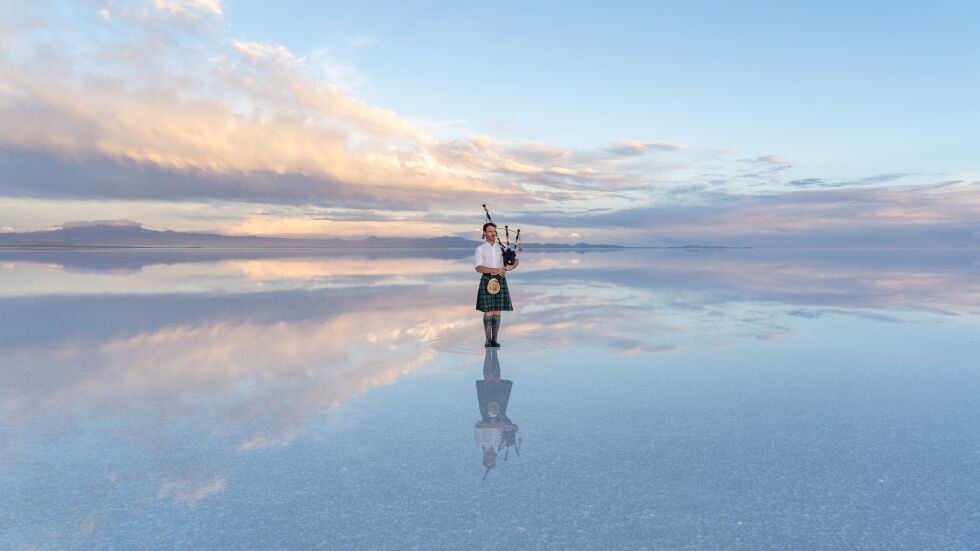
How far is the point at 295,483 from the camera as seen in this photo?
477 centimetres

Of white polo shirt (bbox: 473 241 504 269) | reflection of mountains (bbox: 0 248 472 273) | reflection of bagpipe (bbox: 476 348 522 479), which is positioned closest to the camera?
reflection of bagpipe (bbox: 476 348 522 479)

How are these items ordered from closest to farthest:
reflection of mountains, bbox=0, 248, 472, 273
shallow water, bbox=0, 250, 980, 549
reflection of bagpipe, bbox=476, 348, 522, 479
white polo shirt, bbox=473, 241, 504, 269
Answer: shallow water, bbox=0, 250, 980, 549 → reflection of bagpipe, bbox=476, 348, 522, 479 → white polo shirt, bbox=473, 241, 504, 269 → reflection of mountains, bbox=0, 248, 472, 273

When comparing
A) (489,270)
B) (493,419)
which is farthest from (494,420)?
(489,270)

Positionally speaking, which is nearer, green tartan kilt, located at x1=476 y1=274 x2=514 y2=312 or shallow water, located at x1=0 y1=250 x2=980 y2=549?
shallow water, located at x1=0 y1=250 x2=980 y2=549

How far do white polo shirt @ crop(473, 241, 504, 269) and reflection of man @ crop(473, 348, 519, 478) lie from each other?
2211 mm

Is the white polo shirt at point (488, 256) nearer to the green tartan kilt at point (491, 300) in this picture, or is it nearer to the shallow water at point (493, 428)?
the green tartan kilt at point (491, 300)

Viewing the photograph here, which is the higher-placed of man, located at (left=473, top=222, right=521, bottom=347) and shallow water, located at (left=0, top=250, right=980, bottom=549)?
man, located at (left=473, top=222, right=521, bottom=347)

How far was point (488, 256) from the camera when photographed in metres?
10.5

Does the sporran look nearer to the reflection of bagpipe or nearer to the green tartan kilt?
the green tartan kilt

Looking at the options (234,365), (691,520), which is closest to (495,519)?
(691,520)

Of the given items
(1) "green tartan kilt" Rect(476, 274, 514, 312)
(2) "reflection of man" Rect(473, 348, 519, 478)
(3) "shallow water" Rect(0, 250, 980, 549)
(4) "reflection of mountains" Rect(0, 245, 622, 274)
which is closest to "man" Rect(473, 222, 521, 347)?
(1) "green tartan kilt" Rect(476, 274, 514, 312)

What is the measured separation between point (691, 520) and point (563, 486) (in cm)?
98

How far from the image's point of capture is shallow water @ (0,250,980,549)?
4074 mm

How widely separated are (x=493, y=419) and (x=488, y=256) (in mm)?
4450
